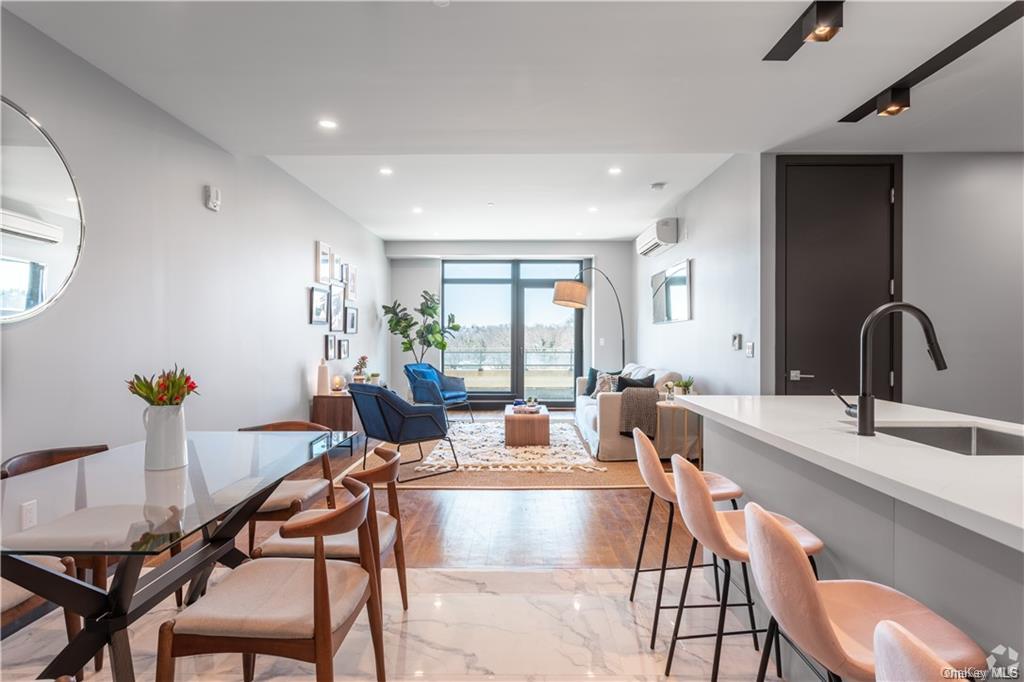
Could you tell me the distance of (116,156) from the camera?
8.45 ft

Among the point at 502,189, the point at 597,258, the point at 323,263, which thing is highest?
the point at 502,189

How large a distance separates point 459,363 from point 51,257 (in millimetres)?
6274

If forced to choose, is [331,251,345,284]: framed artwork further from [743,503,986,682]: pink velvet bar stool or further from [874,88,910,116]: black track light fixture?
[743,503,986,682]: pink velvet bar stool

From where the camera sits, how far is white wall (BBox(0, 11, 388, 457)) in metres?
2.17

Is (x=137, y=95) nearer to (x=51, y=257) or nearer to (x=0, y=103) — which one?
(x=0, y=103)

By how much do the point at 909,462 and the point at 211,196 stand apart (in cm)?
393

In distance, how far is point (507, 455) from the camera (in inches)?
194

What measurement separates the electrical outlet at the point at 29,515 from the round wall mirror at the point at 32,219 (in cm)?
114

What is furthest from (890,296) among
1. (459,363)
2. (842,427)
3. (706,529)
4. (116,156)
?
(459,363)

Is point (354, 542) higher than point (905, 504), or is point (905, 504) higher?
point (905, 504)

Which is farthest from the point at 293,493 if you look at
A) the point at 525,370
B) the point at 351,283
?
the point at 525,370

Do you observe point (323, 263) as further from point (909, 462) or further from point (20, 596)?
point (909, 462)

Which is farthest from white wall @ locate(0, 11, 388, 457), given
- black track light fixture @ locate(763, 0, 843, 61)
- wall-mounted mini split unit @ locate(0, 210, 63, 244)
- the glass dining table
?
black track light fixture @ locate(763, 0, 843, 61)

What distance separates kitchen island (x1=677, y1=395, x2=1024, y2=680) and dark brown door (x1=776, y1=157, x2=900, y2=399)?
175 cm
